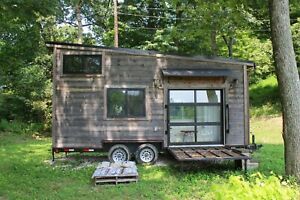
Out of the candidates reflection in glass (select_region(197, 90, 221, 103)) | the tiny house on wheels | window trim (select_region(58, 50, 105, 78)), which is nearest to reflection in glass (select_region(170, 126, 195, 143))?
the tiny house on wheels

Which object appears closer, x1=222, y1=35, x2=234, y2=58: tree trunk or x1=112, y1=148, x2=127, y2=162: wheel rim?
x1=112, y1=148, x2=127, y2=162: wheel rim

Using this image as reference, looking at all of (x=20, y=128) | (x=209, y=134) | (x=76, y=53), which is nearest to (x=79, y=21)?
(x=20, y=128)

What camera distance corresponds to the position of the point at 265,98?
80.0ft

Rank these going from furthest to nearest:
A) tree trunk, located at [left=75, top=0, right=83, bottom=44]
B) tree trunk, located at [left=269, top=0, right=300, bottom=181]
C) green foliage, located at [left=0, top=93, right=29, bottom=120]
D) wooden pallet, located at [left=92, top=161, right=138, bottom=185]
Answer: tree trunk, located at [left=75, top=0, right=83, bottom=44], green foliage, located at [left=0, top=93, right=29, bottom=120], wooden pallet, located at [left=92, top=161, right=138, bottom=185], tree trunk, located at [left=269, top=0, right=300, bottom=181]

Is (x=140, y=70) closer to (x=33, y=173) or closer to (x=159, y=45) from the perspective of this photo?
(x=33, y=173)

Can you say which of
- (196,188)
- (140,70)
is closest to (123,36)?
(140,70)

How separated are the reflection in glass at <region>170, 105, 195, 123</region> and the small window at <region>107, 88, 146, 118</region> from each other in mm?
883

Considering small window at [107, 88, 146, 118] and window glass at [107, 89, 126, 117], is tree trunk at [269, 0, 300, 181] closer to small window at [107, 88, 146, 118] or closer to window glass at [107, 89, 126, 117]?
small window at [107, 88, 146, 118]

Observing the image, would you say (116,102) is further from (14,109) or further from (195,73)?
(14,109)

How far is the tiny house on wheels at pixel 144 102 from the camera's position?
36.3 ft

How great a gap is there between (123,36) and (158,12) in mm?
2919

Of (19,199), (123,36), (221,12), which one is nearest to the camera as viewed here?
(19,199)

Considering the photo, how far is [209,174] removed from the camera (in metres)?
9.17

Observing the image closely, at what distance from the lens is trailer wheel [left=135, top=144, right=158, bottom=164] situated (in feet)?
35.5
